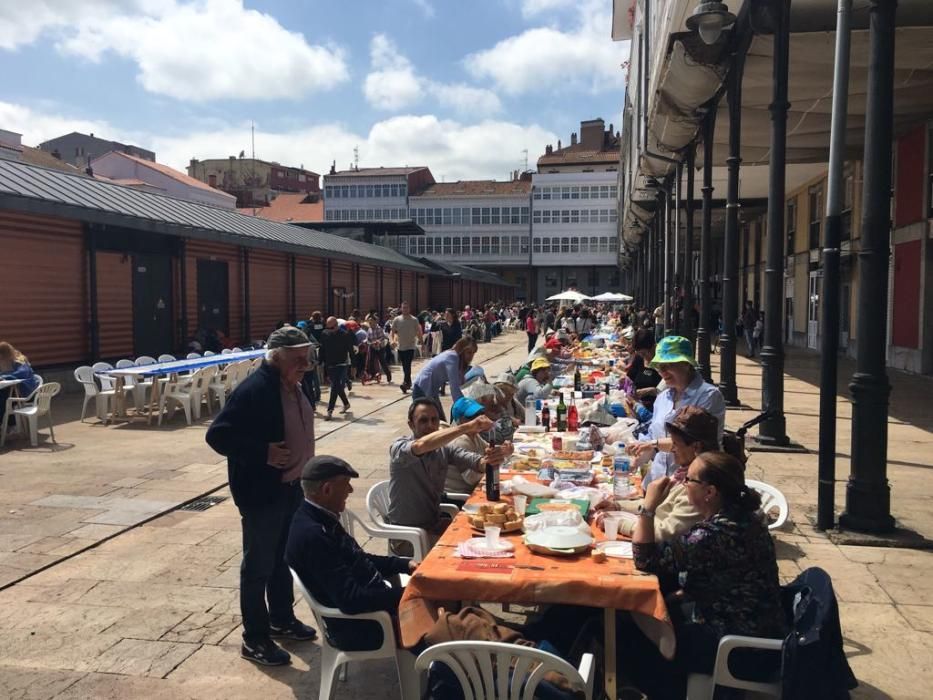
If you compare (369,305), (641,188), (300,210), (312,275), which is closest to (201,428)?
(312,275)

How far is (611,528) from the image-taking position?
146 inches

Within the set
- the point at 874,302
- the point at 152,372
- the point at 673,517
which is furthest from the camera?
the point at 152,372

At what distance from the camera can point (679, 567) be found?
3.18 meters

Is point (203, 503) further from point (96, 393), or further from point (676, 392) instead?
point (96, 393)

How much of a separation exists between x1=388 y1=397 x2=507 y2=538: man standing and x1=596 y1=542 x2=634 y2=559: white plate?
3.27 feet

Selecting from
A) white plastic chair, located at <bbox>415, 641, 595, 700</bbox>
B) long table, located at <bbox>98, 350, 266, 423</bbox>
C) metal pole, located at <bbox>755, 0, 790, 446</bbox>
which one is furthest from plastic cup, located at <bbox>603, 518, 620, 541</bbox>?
long table, located at <bbox>98, 350, 266, 423</bbox>

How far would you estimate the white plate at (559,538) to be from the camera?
3.48 m

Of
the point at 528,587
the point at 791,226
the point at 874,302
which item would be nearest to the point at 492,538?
the point at 528,587

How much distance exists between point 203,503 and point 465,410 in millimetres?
3422

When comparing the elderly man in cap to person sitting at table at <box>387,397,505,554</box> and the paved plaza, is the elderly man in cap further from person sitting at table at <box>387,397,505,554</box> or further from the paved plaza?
person sitting at table at <box>387,397,505,554</box>

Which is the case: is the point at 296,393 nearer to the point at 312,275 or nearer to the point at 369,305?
the point at 312,275

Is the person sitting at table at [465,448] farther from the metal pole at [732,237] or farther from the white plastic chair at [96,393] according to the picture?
the white plastic chair at [96,393]

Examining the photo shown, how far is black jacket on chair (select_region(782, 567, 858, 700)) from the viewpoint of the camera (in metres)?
2.75

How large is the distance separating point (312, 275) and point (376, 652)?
76.1 ft
